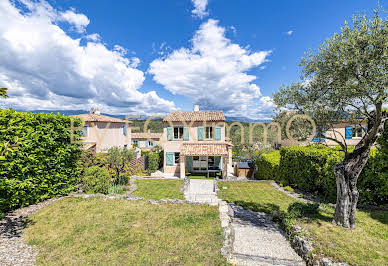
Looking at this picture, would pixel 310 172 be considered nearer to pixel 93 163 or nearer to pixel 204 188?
pixel 204 188

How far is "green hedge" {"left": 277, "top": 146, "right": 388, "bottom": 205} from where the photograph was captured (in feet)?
34.9

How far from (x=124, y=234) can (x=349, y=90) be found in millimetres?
12223

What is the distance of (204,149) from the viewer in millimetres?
23531

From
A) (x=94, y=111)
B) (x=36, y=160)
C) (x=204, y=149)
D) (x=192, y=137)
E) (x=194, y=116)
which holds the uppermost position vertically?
(x=94, y=111)

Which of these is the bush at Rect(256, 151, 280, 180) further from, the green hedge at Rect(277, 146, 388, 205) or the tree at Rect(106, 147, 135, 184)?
the tree at Rect(106, 147, 135, 184)

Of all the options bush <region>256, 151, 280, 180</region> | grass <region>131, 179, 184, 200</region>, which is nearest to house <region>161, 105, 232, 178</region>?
grass <region>131, 179, 184, 200</region>

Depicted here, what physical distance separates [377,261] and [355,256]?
0.65 metres

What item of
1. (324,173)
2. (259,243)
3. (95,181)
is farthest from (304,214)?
(95,181)

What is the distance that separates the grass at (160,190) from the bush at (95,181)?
2677 millimetres

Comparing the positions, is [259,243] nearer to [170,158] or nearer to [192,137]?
[192,137]

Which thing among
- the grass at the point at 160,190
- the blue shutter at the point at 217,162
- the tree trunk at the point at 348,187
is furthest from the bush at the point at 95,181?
the tree trunk at the point at 348,187

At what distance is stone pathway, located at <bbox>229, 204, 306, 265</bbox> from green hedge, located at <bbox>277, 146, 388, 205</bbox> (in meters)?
6.61

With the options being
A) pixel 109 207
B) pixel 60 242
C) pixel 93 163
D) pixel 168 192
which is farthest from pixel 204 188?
pixel 60 242

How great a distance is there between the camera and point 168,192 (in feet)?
53.9
